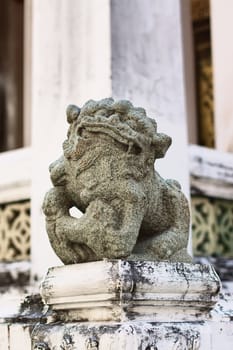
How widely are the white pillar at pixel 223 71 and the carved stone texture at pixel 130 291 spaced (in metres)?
2.96

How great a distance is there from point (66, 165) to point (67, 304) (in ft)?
2.17

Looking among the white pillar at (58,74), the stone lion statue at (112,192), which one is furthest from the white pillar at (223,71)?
the stone lion statue at (112,192)

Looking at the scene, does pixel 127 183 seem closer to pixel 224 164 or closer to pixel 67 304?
pixel 67 304

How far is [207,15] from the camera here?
10812mm

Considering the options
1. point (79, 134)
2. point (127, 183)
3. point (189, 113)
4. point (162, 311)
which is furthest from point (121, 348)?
point (189, 113)

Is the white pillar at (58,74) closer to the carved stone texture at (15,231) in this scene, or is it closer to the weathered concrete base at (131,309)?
the carved stone texture at (15,231)

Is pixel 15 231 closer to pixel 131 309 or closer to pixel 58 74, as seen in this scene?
pixel 58 74

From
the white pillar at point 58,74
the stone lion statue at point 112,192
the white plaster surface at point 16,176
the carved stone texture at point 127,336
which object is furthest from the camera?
the white plaster surface at point 16,176

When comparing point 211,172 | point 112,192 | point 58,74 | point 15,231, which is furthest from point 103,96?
point 112,192

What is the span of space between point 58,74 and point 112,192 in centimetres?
203

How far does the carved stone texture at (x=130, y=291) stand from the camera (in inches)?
126

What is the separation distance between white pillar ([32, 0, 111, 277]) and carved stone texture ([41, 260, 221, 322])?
1.54 metres

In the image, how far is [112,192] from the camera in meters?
3.42

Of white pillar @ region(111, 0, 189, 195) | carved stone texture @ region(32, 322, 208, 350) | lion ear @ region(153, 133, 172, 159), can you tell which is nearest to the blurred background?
white pillar @ region(111, 0, 189, 195)
